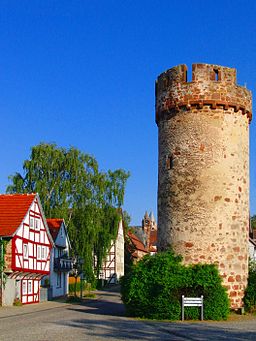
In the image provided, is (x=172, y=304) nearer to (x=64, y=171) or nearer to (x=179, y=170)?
(x=179, y=170)

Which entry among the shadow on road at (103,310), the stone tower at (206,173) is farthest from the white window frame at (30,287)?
the stone tower at (206,173)

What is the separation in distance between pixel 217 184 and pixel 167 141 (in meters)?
2.83

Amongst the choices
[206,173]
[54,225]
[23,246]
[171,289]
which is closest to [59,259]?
[54,225]

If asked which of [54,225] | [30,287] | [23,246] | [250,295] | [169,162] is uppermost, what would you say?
[169,162]

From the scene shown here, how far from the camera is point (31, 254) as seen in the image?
3606 cm

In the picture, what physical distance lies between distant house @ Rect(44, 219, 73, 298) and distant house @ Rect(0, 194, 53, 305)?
305 cm

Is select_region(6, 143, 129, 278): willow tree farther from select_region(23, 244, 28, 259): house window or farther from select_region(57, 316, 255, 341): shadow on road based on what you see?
select_region(57, 316, 255, 341): shadow on road

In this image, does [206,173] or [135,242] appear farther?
[135,242]

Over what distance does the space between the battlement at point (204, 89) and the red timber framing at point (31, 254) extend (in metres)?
14.5

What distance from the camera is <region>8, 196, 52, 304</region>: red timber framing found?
33500 millimetres

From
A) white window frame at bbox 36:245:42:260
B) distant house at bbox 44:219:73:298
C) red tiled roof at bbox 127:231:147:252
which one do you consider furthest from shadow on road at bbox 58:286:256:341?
red tiled roof at bbox 127:231:147:252

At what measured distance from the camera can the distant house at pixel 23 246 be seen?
106 ft

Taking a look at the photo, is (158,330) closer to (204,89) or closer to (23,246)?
(204,89)

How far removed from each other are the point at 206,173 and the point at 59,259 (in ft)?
77.7
